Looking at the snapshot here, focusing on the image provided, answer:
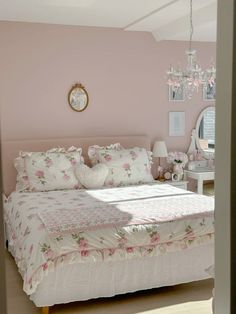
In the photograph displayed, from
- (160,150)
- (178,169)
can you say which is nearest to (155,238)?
(160,150)

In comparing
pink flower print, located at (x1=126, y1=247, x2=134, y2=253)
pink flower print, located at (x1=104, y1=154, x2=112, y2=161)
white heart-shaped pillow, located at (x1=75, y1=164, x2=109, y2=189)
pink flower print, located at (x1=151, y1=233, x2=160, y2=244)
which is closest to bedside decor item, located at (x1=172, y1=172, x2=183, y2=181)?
pink flower print, located at (x1=104, y1=154, x2=112, y2=161)

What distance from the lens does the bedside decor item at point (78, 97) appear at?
500 centimetres

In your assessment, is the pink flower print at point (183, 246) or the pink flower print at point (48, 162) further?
the pink flower print at point (48, 162)

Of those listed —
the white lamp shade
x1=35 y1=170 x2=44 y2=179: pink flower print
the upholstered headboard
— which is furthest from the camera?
the white lamp shade

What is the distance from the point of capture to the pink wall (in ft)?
15.6

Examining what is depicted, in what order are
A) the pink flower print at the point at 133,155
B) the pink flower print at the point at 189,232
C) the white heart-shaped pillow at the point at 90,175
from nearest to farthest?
the pink flower print at the point at 189,232 → the white heart-shaped pillow at the point at 90,175 → the pink flower print at the point at 133,155

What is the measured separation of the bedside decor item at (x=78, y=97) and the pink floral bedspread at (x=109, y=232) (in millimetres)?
1309

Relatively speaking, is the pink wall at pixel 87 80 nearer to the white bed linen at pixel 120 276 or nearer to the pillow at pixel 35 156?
the pillow at pixel 35 156

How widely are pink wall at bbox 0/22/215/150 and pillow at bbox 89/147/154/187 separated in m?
0.46

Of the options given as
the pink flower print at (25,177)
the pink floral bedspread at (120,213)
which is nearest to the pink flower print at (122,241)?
the pink floral bedspread at (120,213)

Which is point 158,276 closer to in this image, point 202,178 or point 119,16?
point 202,178

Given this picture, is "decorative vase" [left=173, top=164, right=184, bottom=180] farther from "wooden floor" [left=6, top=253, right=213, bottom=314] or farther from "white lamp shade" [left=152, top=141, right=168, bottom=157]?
"wooden floor" [left=6, top=253, right=213, bottom=314]

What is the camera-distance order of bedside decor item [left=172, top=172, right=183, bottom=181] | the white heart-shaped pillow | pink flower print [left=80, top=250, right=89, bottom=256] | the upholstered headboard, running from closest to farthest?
pink flower print [left=80, top=250, right=89, bottom=256] → the white heart-shaped pillow → the upholstered headboard → bedside decor item [left=172, top=172, right=183, bottom=181]

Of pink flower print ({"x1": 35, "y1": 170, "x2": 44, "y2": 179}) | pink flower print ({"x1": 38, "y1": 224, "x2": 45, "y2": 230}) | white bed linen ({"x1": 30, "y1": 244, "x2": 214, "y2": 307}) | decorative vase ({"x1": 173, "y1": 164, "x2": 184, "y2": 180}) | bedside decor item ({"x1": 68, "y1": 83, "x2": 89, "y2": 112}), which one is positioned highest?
bedside decor item ({"x1": 68, "y1": 83, "x2": 89, "y2": 112})
